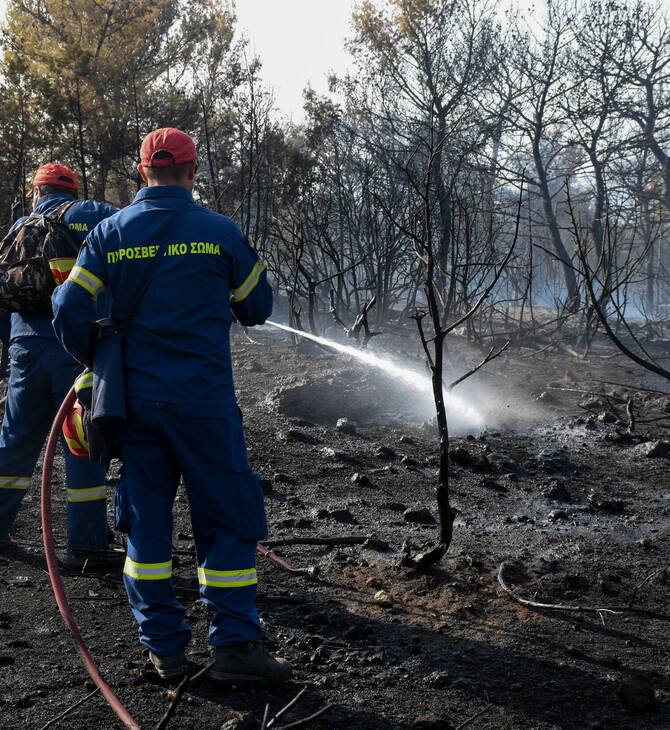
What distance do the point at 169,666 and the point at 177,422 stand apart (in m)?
0.85

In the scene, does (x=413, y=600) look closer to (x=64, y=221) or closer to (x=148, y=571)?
(x=148, y=571)

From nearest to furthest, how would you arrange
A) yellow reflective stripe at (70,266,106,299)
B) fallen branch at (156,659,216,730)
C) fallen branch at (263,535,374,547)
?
fallen branch at (156,659,216,730), yellow reflective stripe at (70,266,106,299), fallen branch at (263,535,374,547)

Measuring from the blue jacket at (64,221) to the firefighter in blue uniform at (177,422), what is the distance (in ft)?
3.49

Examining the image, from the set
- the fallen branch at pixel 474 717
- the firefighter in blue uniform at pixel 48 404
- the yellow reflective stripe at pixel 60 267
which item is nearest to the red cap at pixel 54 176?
the firefighter in blue uniform at pixel 48 404

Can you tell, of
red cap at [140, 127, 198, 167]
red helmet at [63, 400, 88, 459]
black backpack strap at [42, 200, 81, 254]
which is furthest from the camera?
black backpack strap at [42, 200, 81, 254]

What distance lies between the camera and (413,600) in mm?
3322

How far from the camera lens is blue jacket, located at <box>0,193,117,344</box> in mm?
3684

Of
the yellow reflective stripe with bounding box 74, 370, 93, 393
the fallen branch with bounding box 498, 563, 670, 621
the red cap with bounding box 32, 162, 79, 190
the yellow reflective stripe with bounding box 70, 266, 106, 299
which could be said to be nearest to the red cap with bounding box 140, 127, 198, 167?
the yellow reflective stripe with bounding box 70, 266, 106, 299

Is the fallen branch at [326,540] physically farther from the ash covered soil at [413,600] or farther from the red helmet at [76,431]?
the red helmet at [76,431]

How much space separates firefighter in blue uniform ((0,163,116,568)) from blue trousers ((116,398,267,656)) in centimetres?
113

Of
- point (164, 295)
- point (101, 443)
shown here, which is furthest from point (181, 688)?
point (164, 295)

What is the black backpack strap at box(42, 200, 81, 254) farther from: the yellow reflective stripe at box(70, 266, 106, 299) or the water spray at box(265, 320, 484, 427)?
the water spray at box(265, 320, 484, 427)

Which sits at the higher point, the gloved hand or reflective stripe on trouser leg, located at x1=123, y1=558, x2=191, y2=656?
the gloved hand

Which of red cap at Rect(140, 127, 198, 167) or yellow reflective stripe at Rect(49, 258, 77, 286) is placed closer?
red cap at Rect(140, 127, 198, 167)
